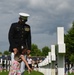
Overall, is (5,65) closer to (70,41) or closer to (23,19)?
(70,41)

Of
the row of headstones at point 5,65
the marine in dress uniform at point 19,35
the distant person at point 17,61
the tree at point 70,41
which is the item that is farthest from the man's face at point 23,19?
the tree at point 70,41

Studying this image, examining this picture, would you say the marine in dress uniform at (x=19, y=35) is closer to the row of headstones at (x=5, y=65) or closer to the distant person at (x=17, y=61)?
the distant person at (x=17, y=61)

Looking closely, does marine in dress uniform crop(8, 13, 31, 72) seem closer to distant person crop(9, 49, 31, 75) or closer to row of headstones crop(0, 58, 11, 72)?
distant person crop(9, 49, 31, 75)

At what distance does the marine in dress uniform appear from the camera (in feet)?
25.8

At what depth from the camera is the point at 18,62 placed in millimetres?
7855

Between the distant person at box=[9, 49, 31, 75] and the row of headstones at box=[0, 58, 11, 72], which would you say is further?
the row of headstones at box=[0, 58, 11, 72]

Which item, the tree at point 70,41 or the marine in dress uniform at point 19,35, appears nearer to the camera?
the marine in dress uniform at point 19,35

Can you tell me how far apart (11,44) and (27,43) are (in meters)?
0.42

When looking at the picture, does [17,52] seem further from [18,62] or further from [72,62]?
[72,62]

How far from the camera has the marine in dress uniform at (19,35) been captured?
786 cm

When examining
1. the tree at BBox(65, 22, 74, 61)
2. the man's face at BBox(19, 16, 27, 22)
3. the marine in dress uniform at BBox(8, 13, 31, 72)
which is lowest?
the marine in dress uniform at BBox(8, 13, 31, 72)

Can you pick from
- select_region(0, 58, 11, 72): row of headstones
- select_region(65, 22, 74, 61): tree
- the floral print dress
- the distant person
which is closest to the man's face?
the distant person

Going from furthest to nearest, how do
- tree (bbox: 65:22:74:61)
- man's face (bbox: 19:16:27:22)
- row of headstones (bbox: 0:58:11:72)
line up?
tree (bbox: 65:22:74:61)
row of headstones (bbox: 0:58:11:72)
man's face (bbox: 19:16:27:22)

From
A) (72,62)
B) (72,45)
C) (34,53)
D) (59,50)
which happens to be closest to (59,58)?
(59,50)
